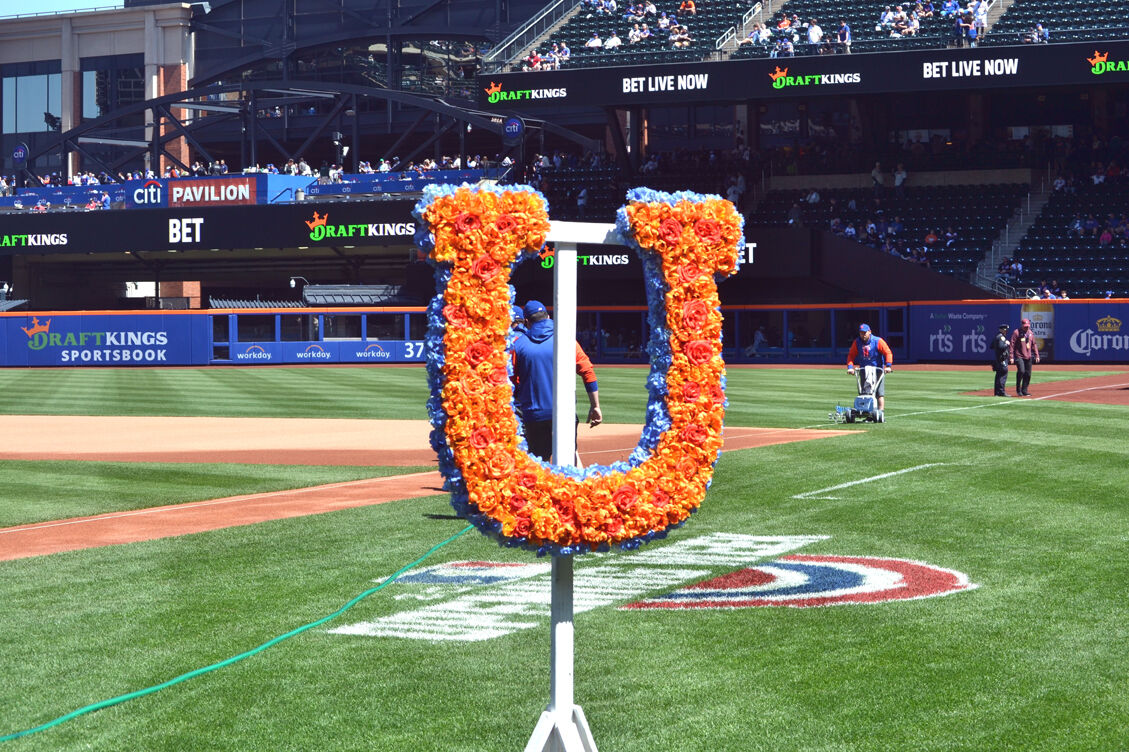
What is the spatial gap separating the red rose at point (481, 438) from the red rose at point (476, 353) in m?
0.25

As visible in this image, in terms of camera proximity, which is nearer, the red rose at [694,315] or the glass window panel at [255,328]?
the red rose at [694,315]

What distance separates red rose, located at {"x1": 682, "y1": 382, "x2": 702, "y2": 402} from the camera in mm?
5715

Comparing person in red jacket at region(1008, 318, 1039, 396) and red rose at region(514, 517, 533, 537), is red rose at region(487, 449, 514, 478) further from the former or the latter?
person in red jacket at region(1008, 318, 1039, 396)

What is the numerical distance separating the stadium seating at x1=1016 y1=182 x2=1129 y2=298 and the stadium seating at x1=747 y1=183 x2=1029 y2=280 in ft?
4.60

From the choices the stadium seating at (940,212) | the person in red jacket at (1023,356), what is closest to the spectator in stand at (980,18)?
the stadium seating at (940,212)

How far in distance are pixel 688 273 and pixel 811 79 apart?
43425 millimetres

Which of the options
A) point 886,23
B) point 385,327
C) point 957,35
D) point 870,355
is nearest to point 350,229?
point 385,327

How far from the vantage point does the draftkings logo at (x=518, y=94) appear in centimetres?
4988

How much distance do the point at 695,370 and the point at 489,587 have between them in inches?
183

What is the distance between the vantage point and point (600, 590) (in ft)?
32.2

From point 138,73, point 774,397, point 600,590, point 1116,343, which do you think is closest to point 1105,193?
point 1116,343

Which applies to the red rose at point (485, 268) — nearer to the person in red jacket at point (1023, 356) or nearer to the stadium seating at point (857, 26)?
the person in red jacket at point (1023, 356)

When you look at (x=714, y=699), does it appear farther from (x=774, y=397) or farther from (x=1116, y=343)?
(x=1116, y=343)

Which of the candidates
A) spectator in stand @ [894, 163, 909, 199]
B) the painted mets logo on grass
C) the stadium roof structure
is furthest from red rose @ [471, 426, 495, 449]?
the stadium roof structure
